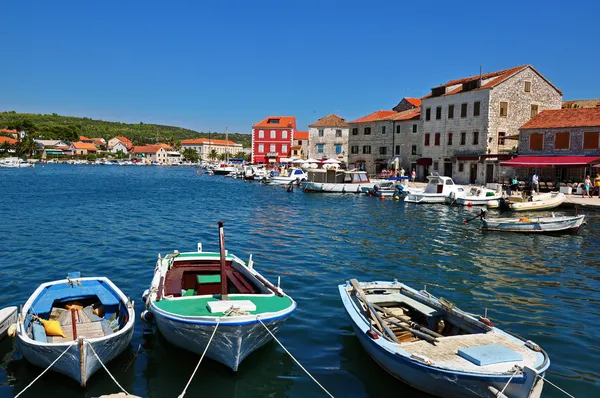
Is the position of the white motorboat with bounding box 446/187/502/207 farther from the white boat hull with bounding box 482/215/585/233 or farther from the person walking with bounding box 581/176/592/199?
the white boat hull with bounding box 482/215/585/233

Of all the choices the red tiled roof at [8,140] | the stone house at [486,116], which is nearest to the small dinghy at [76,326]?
the stone house at [486,116]

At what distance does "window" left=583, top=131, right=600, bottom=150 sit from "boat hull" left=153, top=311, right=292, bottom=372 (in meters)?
42.3

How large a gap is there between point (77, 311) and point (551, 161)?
4302 cm

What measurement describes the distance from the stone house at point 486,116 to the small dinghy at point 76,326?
149 ft

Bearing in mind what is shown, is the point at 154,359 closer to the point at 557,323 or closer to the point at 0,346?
the point at 0,346

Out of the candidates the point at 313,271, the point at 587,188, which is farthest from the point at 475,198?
the point at 313,271

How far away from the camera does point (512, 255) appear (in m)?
21.1

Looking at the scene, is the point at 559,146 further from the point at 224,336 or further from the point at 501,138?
the point at 224,336

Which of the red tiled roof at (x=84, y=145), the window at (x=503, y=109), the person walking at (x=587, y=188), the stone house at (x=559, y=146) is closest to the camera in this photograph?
the person walking at (x=587, y=188)

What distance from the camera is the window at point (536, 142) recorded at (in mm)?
45656

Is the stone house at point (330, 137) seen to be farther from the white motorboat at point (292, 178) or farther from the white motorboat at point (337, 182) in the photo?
the white motorboat at point (337, 182)

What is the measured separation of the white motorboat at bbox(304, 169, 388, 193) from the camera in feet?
164

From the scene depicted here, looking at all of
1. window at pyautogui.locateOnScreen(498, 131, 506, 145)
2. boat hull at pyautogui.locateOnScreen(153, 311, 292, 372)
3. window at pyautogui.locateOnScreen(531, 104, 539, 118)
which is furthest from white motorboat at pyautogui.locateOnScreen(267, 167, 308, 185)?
boat hull at pyautogui.locateOnScreen(153, 311, 292, 372)

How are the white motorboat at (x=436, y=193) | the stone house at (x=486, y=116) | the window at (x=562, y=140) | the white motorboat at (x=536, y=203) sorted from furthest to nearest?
1. the stone house at (x=486, y=116)
2. the window at (x=562, y=140)
3. the white motorboat at (x=436, y=193)
4. the white motorboat at (x=536, y=203)
